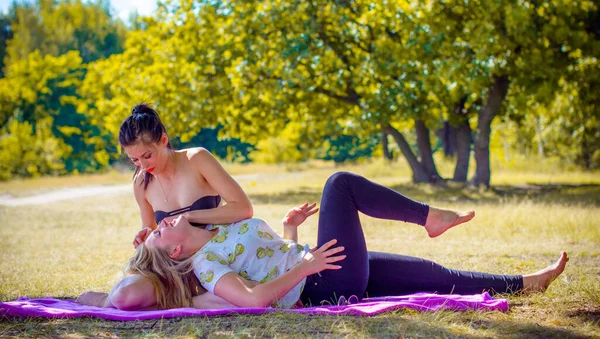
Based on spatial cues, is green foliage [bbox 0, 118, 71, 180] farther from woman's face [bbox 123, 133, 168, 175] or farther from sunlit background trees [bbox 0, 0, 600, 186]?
woman's face [bbox 123, 133, 168, 175]

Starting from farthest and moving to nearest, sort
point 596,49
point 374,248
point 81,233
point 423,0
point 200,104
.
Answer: point 200,104 < point 423,0 < point 596,49 < point 81,233 < point 374,248

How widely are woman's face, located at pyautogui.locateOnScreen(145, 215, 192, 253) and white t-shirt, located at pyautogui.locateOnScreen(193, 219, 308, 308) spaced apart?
17 cm

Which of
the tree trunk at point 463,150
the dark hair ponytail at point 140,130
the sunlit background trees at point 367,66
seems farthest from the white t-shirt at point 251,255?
the tree trunk at point 463,150

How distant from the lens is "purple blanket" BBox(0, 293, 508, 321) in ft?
13.1

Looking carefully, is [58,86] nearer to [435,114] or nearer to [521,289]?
[435,114]

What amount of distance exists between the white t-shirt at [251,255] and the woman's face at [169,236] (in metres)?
0.17

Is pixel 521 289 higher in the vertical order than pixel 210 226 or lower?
lower

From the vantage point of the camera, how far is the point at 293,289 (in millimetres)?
4195

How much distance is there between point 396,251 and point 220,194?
12.3 ft

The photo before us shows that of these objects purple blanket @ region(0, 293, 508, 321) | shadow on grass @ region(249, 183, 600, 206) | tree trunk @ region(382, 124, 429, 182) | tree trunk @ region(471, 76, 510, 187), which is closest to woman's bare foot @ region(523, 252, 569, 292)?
purple blanket @ region(0, 293, 508, 321)

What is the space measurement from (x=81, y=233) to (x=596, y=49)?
443 inches

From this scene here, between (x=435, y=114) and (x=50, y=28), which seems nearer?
(x=435, y=114)

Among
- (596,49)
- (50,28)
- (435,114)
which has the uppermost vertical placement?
(50,28)

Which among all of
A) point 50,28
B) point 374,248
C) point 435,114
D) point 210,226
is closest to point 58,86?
point 50,28
